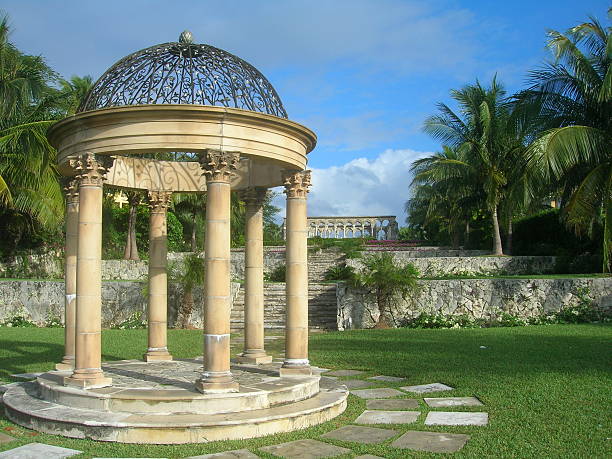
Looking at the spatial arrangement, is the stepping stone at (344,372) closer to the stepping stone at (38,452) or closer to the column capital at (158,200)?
the column capital at (158,200)

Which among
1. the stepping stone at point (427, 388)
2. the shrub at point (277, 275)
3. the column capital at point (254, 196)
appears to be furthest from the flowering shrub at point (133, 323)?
the stepping stone at point (427, 388)

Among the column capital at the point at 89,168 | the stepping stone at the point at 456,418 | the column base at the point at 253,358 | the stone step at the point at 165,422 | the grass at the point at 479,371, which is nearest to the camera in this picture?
the grass at the point at 479,371

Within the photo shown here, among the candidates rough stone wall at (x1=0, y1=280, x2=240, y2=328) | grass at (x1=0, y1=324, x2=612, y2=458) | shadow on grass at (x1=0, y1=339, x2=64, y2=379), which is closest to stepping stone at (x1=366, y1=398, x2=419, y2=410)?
grass at (x1=0, y1=324, x2=612, y2=458)

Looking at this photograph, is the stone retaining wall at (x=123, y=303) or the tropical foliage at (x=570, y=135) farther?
the stone retaining wall at (x=123, y=303)

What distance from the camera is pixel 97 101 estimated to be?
1082 cm

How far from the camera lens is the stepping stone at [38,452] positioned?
767 cm

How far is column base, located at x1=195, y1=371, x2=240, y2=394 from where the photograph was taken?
30.6 ft

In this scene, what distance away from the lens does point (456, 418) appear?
9367mm

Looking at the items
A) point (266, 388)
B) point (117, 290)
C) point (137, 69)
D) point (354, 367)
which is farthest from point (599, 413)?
point (117, 290)

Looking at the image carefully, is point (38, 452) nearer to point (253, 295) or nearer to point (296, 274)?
point (296, 274)

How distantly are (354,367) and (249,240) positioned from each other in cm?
413

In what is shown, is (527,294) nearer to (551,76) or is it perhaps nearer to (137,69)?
(551,76)

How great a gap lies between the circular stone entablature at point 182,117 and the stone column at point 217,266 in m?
0.33

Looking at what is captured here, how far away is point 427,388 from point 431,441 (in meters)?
A: 3.72
